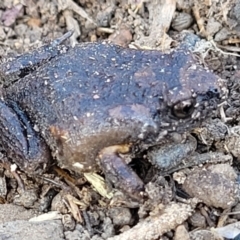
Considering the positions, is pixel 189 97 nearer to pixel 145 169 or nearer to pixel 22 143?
pixel 145 169

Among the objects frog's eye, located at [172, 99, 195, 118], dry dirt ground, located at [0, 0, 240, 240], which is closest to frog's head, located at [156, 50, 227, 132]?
frog's eye, located at [172, 99, 195, 118]

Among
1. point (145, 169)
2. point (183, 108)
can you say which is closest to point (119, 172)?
point (145, 169)

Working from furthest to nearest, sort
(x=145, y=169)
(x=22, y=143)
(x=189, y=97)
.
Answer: (x=145, y=169), (x=22, y=143), (x=189, y=97)

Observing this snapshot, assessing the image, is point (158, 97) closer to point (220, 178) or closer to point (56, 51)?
point (220, 178)

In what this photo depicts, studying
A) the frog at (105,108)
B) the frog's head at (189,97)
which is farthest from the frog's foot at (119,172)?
the frog's head at (189,97)

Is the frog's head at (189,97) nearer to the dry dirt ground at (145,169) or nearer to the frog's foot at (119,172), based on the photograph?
the dry dirt ground at (145,169)

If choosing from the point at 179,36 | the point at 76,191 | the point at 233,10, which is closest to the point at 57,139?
the point at 76,191
